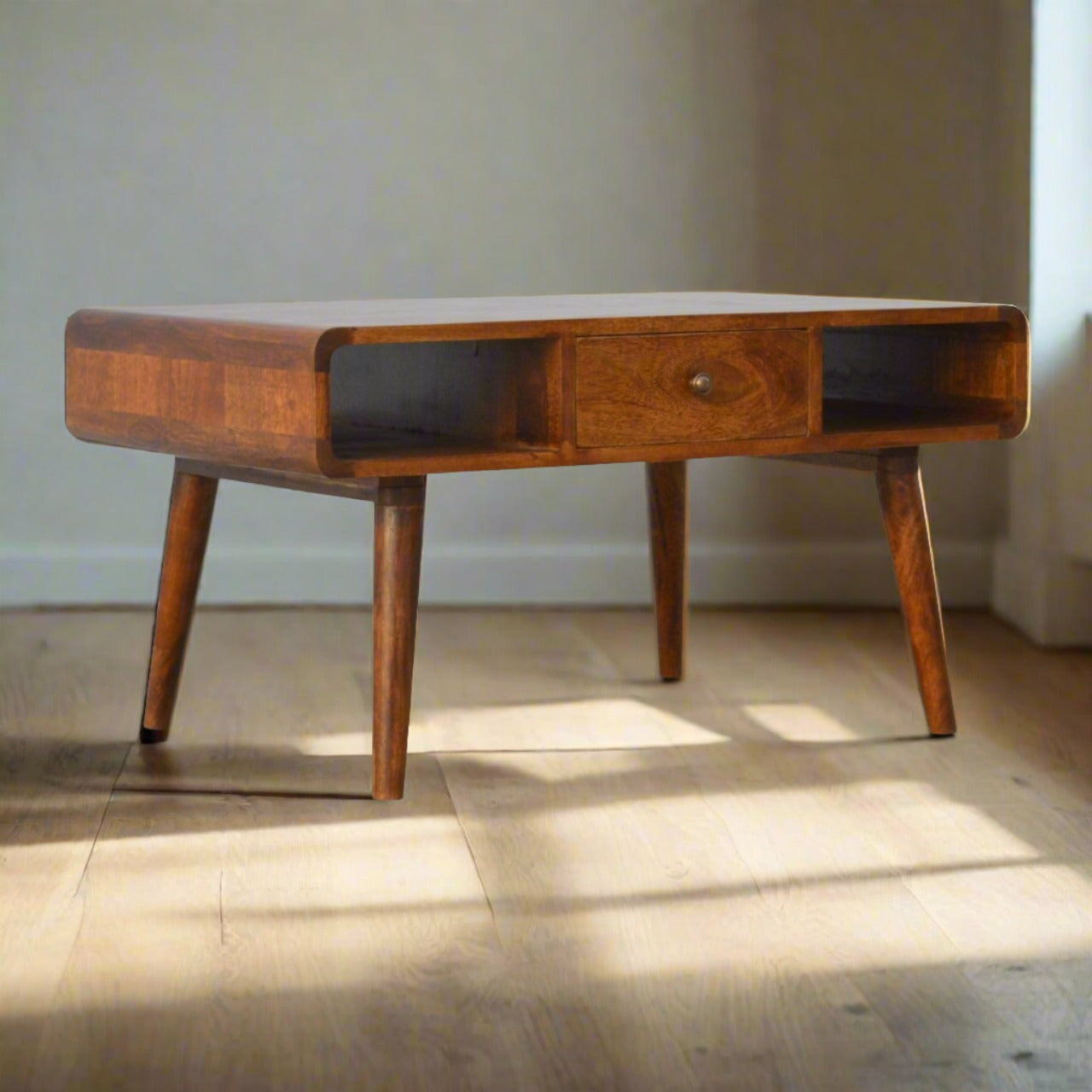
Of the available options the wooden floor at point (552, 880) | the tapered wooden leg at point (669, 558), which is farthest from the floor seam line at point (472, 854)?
the tapered wooden leg at point (669, 558)

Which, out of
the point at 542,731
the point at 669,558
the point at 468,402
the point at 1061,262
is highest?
the point at 1061,262

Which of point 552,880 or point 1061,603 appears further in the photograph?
point 1061,603

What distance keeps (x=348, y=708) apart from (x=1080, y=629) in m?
0.90

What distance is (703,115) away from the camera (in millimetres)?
2309

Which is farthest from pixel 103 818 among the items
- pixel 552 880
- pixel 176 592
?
pixel 552 880

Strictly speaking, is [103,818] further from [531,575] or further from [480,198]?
[480,198]

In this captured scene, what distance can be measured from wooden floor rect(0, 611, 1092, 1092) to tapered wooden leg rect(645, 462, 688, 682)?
4cm

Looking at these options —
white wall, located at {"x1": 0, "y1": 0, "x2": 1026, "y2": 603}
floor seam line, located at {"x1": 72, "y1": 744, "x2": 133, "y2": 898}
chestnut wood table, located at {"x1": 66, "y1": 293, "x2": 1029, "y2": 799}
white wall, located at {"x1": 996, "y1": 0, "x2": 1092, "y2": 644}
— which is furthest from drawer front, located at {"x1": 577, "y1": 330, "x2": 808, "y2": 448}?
white wall, located at {"x1": 0, "y1": 0, "x2": 1026, "y2": 603}

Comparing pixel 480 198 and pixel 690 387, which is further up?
pixel 480 198

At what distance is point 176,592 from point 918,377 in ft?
2.29

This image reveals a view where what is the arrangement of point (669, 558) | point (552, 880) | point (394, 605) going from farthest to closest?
1. point (669, 558)
2. point (394, 605)
3. point (552, 880)

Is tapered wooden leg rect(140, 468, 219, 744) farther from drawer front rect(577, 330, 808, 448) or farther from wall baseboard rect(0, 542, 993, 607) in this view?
wall baseboard rect(0, 542, 993, 607)

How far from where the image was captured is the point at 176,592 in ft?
5.16

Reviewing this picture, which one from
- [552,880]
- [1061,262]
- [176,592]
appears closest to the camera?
[552,880]
